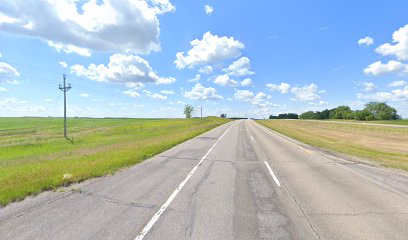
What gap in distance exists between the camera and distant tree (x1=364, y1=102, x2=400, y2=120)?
124156mm

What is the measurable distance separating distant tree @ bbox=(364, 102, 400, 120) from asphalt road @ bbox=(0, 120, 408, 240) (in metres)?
134

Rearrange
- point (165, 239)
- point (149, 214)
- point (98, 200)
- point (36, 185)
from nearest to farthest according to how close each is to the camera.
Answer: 1. point (165, 239)
2. point (149, 214)
3. point (98, 200)
4. point (36, 185)

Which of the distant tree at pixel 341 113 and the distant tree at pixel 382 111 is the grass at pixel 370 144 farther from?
the distant tree at pixel 341 113

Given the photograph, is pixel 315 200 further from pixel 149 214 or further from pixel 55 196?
pixel 55 196

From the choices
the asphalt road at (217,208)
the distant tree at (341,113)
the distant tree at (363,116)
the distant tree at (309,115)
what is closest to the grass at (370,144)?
the asphalt road at (217,208)

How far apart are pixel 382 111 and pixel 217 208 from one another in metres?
152

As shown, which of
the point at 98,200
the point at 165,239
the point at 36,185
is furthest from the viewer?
the point at 36,185

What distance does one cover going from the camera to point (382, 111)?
425ft

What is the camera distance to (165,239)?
4.58m

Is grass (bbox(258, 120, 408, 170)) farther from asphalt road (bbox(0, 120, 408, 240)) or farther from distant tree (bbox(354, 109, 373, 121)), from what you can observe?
distant tree (bbox(354, 109, 373, 121))

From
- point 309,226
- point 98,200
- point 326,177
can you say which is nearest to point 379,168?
point 326,177

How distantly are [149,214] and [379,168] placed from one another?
37.1ft

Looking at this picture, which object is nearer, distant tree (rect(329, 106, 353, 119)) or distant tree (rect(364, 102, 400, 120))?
A: distant tree (rect(364, 102, 400, 120))

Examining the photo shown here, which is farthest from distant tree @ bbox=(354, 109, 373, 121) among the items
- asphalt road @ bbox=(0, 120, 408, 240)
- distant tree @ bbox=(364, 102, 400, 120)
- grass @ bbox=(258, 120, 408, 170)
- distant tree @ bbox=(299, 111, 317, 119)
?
asphalt road @ bbox=(0, 120, 408, 240)
